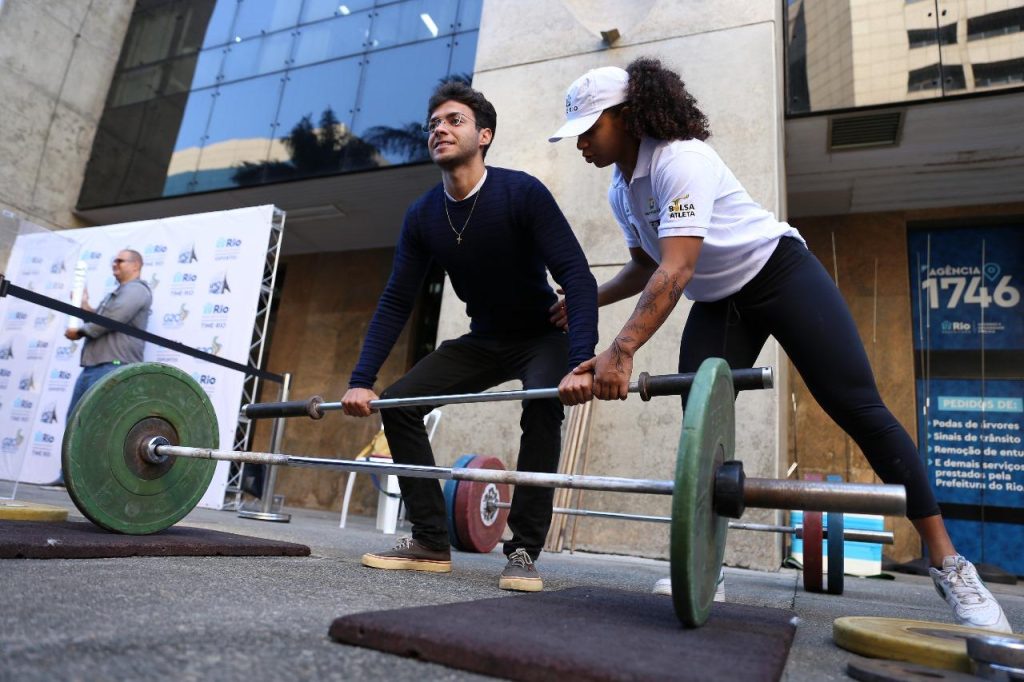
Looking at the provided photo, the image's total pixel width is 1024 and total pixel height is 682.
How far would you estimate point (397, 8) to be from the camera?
6234 mm

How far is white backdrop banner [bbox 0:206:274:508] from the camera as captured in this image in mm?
4582

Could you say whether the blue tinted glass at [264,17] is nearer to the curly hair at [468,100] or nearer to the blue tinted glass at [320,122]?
the blue tinted glass at [320,122]

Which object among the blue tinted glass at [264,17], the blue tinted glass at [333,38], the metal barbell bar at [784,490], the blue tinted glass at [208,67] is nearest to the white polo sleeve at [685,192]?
the metal barbell bar at [784,490]

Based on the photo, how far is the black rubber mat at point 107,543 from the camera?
153 cm

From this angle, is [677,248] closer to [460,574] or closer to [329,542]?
[460,574]

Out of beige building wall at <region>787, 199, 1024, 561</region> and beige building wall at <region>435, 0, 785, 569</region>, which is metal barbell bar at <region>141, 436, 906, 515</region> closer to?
beige building wall at <region>435, 0, 785, 569</region>

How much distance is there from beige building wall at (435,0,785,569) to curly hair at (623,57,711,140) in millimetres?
2345

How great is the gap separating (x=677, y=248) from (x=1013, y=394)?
5.50 metres

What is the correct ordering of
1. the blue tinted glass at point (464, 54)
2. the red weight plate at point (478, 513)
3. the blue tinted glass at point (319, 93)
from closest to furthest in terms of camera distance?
1. the red weight plate at point (478, 513)
2. the blue tinted glass at point (464, 54)
3. the blue tinted glass at point (319, 93)

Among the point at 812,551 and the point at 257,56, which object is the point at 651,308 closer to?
the point at 812,551

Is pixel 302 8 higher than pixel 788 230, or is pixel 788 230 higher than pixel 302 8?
pixel 302 8

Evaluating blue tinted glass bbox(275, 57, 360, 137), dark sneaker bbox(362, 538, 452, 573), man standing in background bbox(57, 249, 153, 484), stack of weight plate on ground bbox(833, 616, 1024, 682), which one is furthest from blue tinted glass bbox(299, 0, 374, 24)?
stack of weight plate on ground bbox(833, 616, 1024, 682)

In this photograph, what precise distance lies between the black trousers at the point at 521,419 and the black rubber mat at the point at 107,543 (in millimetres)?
399

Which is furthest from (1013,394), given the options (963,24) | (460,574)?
(460,574)
